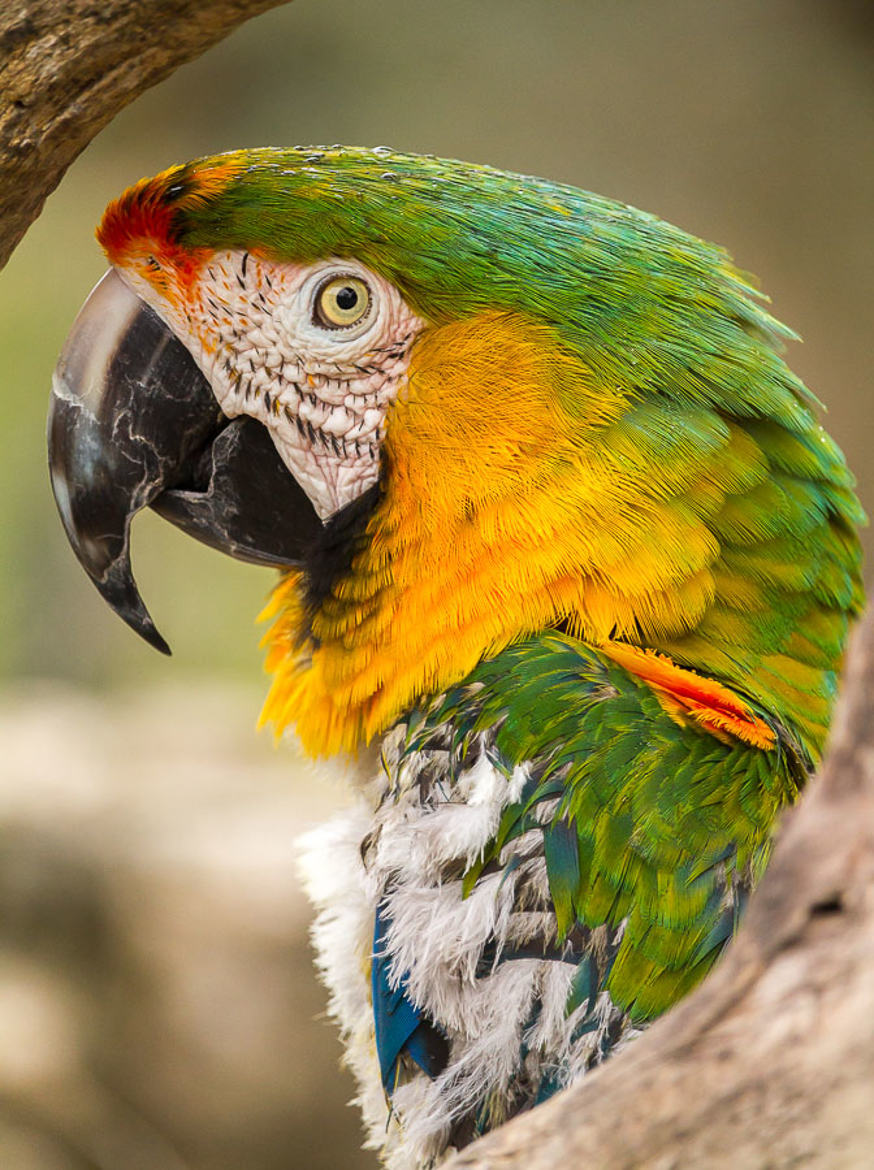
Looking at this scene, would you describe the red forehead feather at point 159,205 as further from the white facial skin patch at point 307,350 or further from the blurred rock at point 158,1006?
the blurred rock at point 158,1006

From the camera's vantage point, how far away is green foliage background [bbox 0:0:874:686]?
16.0 ft

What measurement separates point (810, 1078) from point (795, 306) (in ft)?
15.5

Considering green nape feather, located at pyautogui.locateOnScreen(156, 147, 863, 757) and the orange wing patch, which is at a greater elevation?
green nape feather, located at pyautogui.locateOnScreen(156, 147, 863, 757)

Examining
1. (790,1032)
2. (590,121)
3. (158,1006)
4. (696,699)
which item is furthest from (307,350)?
(590,121)

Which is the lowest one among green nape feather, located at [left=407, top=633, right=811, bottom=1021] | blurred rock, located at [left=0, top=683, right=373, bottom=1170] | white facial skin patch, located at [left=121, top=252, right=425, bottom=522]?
blurred rock, located at [left=0, top=683, right=373, bottom=1170]

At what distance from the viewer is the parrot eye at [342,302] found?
1475mm

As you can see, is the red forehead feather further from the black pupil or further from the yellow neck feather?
the yellow neck feather

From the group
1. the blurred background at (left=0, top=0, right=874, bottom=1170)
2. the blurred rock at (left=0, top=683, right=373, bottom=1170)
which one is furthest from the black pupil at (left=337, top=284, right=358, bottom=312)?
the blurred background at (left=0, top=0, right=874, bottom=1170)

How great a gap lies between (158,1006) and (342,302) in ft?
7.79

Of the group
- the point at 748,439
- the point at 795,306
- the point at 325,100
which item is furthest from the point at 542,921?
the point at 325,100

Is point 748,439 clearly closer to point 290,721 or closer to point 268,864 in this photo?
point 290,721

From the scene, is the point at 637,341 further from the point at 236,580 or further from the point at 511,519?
the point at 236,580

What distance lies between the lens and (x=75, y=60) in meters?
1.22

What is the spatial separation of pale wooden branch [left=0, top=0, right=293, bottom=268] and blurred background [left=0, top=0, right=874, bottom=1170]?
2.33 m
